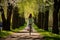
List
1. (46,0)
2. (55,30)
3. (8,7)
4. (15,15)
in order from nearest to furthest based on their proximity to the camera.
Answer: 1. (55,30)
2. (46,0)
3. (8,7)
4. (15,15)

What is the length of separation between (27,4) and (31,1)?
0.79m

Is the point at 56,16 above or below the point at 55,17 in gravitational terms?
above

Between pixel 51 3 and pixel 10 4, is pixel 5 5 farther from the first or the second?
pixel 51 3

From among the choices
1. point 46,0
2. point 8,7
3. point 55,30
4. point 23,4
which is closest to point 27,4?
point 23,4

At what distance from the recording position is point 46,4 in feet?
83.5

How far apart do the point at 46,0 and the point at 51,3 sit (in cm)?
82

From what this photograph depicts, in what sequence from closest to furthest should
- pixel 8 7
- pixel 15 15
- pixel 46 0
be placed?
1. pixel 46 0
2. pixel 8 7
3. pixel 15 15

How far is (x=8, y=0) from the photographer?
24703 millimetres

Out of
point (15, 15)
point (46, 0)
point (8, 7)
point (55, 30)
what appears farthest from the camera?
point (15, 15)

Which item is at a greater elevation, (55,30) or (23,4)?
(23,4)

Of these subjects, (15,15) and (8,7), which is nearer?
(8,7)

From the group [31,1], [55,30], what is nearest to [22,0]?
[31,1]

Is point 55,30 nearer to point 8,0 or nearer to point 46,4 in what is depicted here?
point 46,4

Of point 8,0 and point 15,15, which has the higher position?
point 8,0
